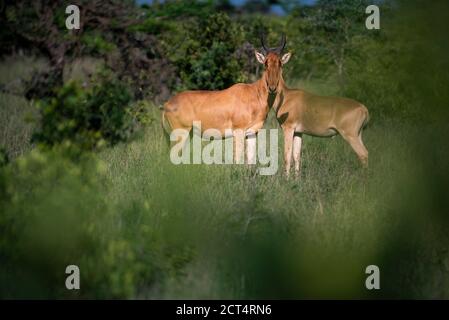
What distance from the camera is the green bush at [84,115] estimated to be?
18.8 feet

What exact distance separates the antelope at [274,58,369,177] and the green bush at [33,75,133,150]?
346 centimetres

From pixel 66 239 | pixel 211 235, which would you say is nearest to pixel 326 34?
pixel 211 235

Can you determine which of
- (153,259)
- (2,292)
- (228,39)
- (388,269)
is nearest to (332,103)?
(228,39)

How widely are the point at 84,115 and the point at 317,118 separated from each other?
4.42 metres

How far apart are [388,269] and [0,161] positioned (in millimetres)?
3341

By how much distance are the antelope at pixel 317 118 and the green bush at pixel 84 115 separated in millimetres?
3458

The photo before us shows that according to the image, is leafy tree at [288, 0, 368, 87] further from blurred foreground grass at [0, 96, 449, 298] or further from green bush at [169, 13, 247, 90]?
blurred foreground grass at [0, 96, 449, 298]

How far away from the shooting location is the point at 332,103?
956 cm

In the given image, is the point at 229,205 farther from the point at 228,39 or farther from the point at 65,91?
the point at 228,39

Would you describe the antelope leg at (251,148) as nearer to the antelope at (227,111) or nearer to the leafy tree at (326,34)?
the antelope at (227,111)

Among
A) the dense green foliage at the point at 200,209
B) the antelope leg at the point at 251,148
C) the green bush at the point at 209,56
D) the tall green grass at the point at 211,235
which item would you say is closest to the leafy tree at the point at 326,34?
the green bush at the point at 209,56

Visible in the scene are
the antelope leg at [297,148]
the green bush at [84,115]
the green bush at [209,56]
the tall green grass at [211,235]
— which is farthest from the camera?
the green bush at [209,56]

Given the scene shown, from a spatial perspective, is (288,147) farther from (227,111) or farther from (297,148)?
(227,111)

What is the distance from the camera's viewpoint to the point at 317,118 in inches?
378
